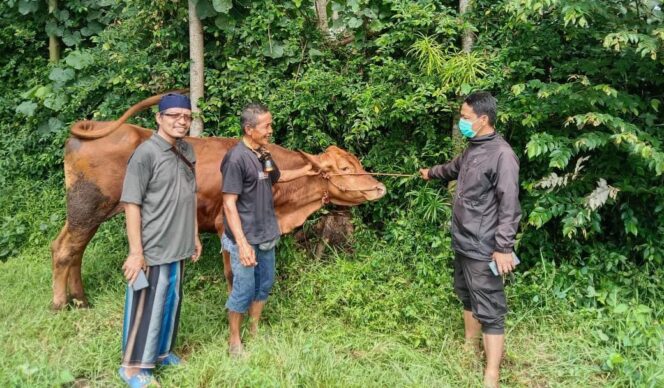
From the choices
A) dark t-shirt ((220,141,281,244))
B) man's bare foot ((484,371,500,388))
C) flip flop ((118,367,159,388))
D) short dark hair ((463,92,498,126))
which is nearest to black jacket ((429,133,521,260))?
short dark hair ((463,92,498,126))

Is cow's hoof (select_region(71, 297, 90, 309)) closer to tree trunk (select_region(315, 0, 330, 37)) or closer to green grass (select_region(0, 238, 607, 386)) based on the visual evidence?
green grass (select_region(0, 238, 607, 386))

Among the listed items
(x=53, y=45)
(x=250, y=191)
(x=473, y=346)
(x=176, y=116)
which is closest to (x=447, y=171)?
(x=473, y=346)

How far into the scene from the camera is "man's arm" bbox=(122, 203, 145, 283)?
312cm

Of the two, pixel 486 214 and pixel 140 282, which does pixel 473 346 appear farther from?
pixel 140 282

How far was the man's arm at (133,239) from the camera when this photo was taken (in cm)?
312

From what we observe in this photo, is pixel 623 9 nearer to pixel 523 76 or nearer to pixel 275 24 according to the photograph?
pixel 523 76

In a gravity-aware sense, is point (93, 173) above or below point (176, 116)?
below

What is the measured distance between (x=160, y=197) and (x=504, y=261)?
83.9 inches

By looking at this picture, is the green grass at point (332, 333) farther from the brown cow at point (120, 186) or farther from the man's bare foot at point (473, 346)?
the brown cow at point (120, 186)

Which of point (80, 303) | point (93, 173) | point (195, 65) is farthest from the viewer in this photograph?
point (195, 65)

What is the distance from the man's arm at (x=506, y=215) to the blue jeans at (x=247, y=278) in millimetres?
1560

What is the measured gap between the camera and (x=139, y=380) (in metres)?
3.27

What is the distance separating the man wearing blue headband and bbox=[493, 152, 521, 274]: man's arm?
196cm

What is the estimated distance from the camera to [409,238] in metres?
4.73
